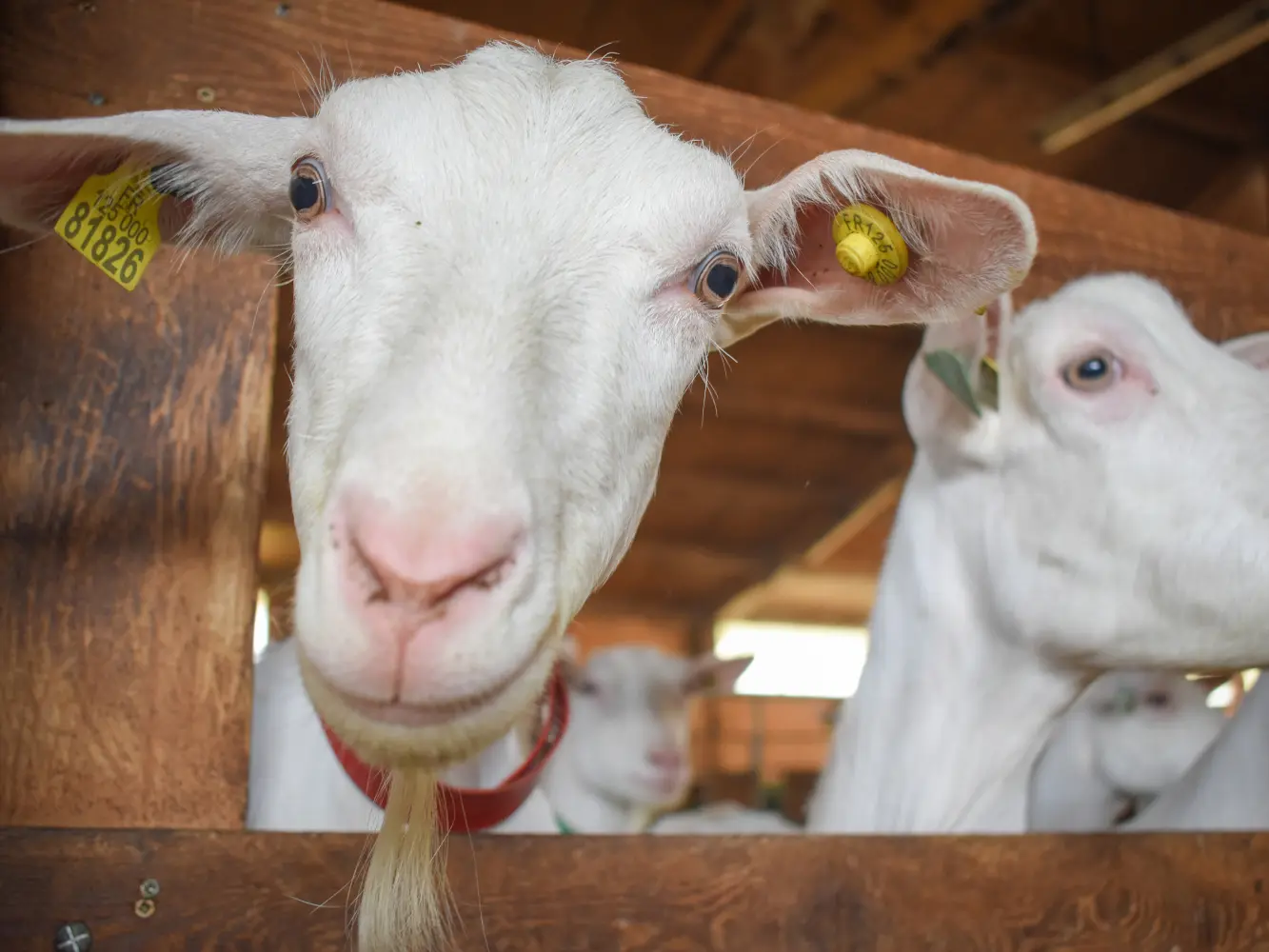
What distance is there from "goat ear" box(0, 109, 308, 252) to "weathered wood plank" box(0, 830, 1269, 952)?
0.77m

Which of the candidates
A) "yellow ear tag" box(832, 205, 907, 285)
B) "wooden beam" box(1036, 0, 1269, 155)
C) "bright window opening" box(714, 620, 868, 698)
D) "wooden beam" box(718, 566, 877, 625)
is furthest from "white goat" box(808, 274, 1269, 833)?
"bright window opening" box(714, 620, 868, 698)

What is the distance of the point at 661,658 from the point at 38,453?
13.5ft

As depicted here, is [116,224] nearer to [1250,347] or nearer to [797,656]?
[1250,347]

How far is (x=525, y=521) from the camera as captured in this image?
3.01 ft

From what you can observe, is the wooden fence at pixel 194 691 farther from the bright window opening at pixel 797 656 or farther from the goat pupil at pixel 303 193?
the bright window opening at pixel 797 656

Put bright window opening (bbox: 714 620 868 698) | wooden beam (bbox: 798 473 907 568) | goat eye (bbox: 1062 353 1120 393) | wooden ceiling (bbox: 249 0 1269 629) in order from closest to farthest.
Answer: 1. goat eye (bbox: 1062 353 1120 393)
2. wooden ceiling (bbox: 249 0 1269 629)
3. wooden beam (bbox: 798 473 907 568)
4. bright window opening (bbox: 714 620 868 698)

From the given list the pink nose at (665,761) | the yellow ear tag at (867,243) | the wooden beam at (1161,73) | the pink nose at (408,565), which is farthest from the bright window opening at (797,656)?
the pink nose at (408,565)

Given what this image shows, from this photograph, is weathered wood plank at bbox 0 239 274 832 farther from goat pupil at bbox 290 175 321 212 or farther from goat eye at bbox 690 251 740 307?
goat eye at bbox 690 251 740 307

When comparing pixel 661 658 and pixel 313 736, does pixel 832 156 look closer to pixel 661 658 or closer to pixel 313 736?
pixel 313 736

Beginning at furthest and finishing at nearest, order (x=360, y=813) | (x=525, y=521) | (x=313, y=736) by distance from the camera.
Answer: (x=313, y=736) < (x=360, y=813) < (x=525, y=521)

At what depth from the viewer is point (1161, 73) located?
4242mm

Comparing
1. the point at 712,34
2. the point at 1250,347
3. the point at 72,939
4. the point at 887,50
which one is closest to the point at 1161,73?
the point at 887,50

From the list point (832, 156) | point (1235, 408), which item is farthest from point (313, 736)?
point (1235, 408)

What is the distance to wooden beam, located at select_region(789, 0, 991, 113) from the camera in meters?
4.26
